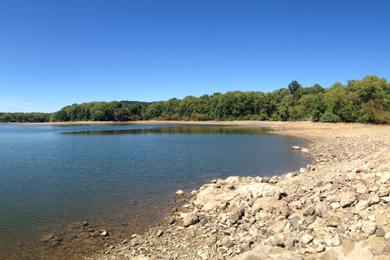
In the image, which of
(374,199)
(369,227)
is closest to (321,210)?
(374,199)

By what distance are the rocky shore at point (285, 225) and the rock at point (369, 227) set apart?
3 cm

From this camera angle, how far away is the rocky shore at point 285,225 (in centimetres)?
1065

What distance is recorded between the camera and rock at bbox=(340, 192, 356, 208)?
517 inches

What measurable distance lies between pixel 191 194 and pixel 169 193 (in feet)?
5.58

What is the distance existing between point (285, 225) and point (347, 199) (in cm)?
275

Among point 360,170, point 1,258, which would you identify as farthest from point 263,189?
point 1,258

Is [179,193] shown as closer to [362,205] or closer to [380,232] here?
[362,205]

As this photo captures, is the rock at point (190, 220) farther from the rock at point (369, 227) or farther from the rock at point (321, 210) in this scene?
the rock at point (369, 227)

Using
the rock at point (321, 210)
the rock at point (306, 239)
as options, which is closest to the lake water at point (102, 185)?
the rock at point (321, 210)

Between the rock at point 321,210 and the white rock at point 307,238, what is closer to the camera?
the white rock at point 307,238

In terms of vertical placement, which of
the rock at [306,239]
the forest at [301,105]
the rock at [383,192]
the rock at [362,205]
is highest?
the forest at [301,105]

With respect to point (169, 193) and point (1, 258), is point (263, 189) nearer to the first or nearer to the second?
point (169, 193)

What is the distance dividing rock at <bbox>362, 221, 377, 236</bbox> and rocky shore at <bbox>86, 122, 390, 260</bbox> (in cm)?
3

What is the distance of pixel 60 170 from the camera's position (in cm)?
3453
